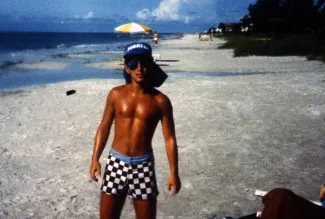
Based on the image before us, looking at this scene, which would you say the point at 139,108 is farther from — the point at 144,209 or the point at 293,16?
the point at 293,16

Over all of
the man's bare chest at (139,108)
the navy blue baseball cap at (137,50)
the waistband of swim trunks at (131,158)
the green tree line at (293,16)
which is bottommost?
the waistband of swim trunks at (131,158)

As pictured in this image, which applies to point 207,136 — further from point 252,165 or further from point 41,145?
point 41,145

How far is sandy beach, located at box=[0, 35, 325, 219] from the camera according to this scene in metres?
4.41

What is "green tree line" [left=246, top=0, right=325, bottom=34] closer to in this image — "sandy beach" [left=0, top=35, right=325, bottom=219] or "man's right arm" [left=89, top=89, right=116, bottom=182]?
"sandy beach" [left=0, top=35, right=325, bottom=219]

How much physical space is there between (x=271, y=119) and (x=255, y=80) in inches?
274

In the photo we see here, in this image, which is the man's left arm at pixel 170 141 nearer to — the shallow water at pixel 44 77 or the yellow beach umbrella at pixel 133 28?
the shallow water at pixel 44 77

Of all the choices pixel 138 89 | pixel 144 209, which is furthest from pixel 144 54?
pixel 144 209

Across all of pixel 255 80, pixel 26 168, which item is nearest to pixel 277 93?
pixel 255 80

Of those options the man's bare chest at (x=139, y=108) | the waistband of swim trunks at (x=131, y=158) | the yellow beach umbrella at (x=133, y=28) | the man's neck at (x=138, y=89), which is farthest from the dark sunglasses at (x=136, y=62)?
the yellow beach umbrella at (x=133, y=28)

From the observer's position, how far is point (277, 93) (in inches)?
457

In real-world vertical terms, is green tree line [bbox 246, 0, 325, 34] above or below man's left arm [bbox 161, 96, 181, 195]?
above

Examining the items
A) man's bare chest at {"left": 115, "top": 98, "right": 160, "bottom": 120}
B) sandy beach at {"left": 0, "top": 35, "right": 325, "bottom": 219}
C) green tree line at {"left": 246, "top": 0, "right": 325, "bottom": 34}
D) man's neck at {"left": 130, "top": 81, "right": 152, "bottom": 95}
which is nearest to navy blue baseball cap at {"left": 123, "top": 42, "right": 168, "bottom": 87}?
man's neck at {"left": 130, "top": 81, "right": 152, "bottom": 95}

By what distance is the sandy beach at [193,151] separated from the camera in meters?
4.41

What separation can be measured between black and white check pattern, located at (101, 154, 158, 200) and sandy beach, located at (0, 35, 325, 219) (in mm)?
1480
